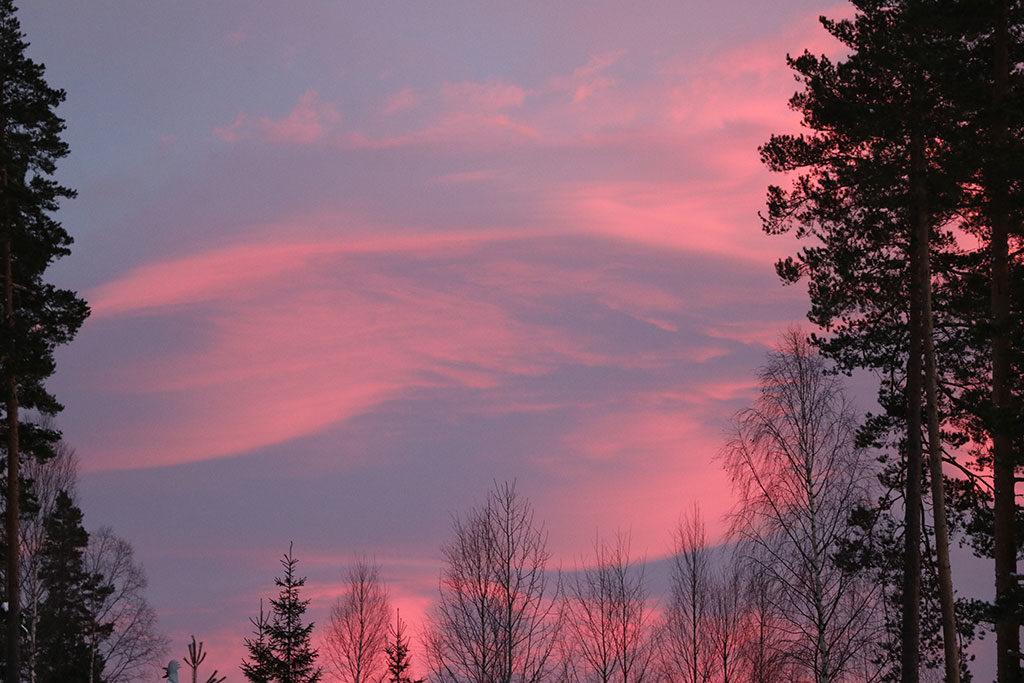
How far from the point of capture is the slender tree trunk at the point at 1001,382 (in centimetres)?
2395

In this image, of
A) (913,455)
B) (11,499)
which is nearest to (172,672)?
(11,499)

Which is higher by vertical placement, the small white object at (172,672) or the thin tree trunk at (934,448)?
the thin tree trunk at (934,448)

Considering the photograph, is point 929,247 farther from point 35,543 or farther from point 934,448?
point 35,543

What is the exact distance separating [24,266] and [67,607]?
111 ft

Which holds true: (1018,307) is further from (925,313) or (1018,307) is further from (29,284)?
(29,284)

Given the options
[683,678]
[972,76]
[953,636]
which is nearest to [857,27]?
[972,76]

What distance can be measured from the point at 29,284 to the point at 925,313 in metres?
24.2

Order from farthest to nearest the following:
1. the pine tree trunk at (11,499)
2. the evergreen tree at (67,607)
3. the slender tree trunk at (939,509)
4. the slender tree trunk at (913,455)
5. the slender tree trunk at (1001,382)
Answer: the evergreen tree at (67,607)
the pine tree trunk at (11,499)
the slender tree trunk at (1001,382)
the slender tree trunk at (913,455)
the slender tree trunk at (939,509)

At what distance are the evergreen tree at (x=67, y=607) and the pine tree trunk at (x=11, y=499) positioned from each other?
24895 millimetres

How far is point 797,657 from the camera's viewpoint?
33.2 meters

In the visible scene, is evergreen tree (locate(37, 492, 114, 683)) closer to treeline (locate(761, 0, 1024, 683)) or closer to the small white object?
the small white object

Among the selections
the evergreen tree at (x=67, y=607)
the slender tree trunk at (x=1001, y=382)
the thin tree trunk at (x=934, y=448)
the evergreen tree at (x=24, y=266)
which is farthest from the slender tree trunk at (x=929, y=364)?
the evergreen tree at (x=67, y=607)

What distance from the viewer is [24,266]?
32.0 m

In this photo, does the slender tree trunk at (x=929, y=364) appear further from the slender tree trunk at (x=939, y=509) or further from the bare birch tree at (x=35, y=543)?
the bare birch tree at (x=35, y=543)
